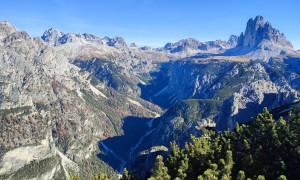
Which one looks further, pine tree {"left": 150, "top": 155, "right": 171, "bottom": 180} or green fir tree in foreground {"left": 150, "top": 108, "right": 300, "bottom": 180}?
pine tree {"left": 150, "top": 155, "right": 171, "bottom": 180}

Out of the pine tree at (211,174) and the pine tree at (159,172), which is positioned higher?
the pine tree at (211,174)

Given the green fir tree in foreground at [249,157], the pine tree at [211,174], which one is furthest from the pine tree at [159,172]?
the pine tree at [211,174]

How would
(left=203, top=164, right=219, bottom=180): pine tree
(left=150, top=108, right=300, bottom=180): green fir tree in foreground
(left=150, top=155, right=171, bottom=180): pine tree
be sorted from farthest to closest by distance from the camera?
(left=150, top=155, right=171, bottom=180): pine tree, (left=150, top=108, right=300, bottom=180): green fir tree in foreground, (left=203, top=164, right=219, bottom=180): pine tree

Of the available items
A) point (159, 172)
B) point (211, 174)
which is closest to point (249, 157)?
point (211, 174)

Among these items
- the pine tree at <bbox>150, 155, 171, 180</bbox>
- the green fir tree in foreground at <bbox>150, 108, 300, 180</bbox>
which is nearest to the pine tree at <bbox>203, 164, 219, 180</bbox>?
the green fir tree in foreground at <bbox>150, 108, 300, 180</bbox>

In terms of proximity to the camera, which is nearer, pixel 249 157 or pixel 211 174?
pixel 211 174

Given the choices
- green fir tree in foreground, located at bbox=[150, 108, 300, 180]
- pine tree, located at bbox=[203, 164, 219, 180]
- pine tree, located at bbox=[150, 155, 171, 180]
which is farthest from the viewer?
pine tree, located at bbox=[150, 155, 171, 180]

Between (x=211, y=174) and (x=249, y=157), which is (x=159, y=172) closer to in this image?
(x=211, y=174)

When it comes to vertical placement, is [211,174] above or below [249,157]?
below

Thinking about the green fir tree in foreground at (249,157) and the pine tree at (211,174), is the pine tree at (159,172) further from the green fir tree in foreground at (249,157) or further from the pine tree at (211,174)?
the pine tree at (211,174)

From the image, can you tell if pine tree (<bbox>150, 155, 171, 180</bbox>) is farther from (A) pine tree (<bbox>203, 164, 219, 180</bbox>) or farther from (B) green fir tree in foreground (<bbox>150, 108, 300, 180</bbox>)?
(A) pine tree (<bbox>203, 164, 219, 180</bbox>)

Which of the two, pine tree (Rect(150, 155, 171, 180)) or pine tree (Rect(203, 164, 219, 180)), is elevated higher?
pine tree (Rect(203, 164, 219, 180))

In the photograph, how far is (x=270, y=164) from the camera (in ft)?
209

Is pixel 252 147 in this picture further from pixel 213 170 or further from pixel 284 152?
pixel 213 170
